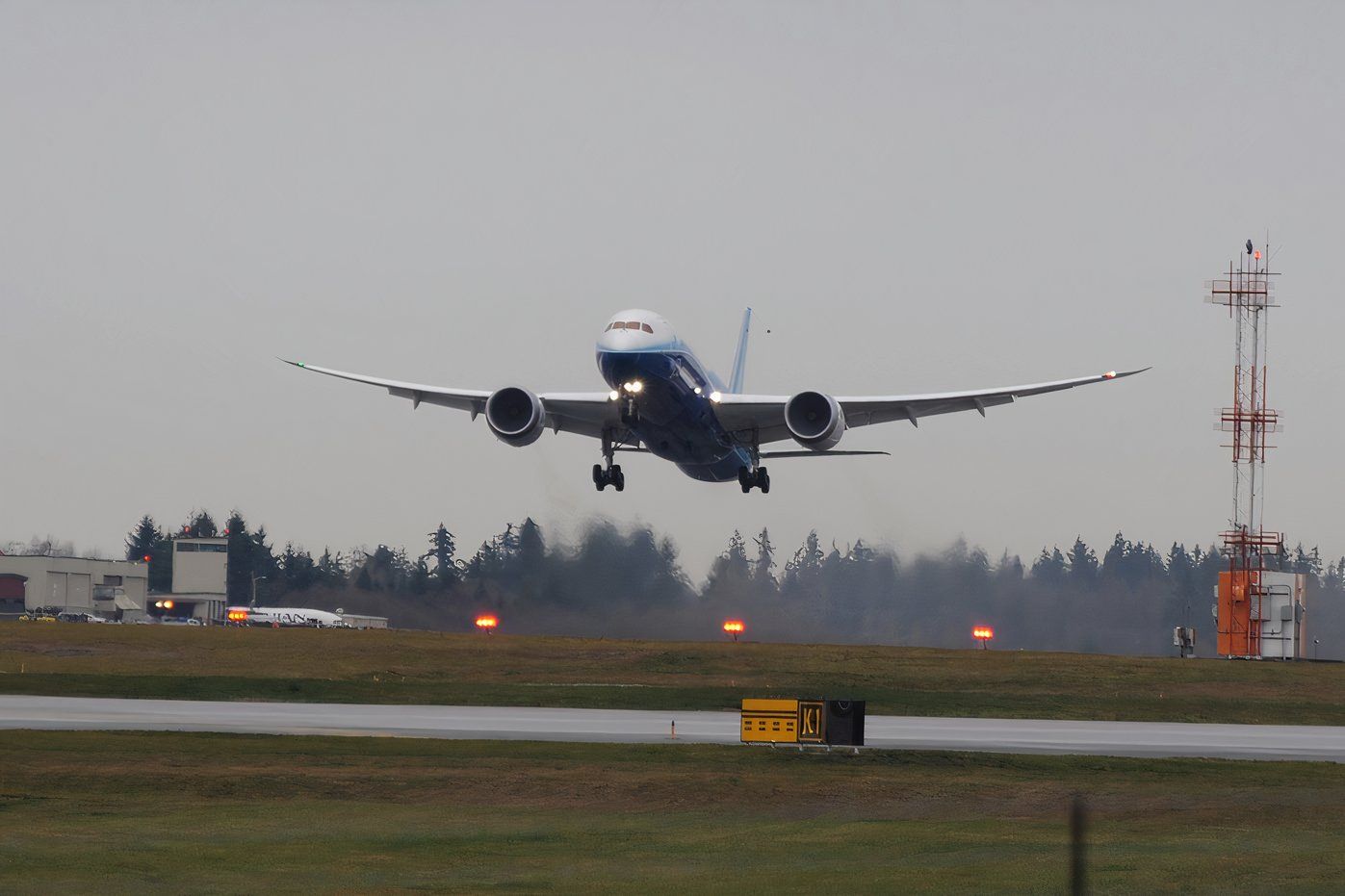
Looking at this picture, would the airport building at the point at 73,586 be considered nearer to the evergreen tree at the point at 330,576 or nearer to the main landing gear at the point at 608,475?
the evergreen tree at the point at 330,576

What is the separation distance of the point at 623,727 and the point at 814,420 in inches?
530

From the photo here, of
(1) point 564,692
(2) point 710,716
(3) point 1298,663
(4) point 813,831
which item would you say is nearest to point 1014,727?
(2) point 710,716

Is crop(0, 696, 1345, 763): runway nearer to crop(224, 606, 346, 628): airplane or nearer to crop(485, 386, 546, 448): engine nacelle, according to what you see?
crop(485, 386, 546, 448): engine nacelle

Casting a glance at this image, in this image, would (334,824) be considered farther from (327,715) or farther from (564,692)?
(564,692)

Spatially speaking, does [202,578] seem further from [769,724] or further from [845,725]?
[845,725]

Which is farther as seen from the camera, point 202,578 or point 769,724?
point 202,578

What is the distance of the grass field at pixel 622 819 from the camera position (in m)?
20.8

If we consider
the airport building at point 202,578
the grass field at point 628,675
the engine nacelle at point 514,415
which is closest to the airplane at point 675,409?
the engine nacelle at point 514,415

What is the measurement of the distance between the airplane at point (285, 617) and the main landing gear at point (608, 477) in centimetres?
7856

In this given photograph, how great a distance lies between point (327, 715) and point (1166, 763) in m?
21.9

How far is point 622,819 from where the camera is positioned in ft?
87.5

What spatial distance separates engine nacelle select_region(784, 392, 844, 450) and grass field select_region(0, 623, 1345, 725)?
8.74 m

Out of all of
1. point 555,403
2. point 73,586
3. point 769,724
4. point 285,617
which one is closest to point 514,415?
point 555,403

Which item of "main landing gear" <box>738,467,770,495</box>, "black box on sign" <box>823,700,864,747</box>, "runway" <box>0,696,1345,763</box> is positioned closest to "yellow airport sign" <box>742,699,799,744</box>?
"black box on sign" <box>823,700,864,747</box>
